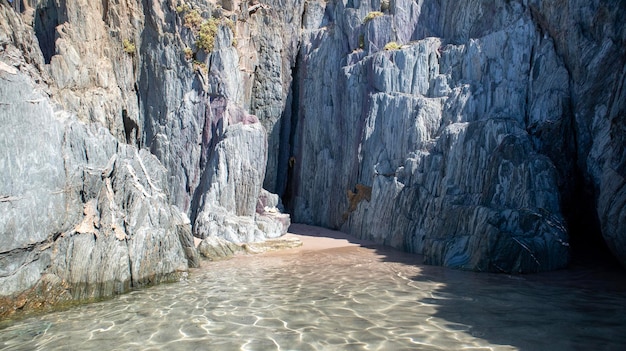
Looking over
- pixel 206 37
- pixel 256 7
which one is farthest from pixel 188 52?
pixel 256 7

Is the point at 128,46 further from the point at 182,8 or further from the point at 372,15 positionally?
the point at 372,15

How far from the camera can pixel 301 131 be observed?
2648 centimetres

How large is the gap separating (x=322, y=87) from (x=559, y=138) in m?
13.1

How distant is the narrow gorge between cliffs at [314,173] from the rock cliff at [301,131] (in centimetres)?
8

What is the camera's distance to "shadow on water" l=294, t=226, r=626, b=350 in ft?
21.1

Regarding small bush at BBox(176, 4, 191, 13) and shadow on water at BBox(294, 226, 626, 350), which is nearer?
shadow on water at BBox(294, 226, 626, 350)

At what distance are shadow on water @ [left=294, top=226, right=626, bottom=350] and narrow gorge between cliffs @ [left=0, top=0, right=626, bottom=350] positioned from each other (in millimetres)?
69

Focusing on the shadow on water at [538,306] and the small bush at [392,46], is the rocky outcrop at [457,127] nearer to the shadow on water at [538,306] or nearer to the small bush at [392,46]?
the small bush at [392,46]

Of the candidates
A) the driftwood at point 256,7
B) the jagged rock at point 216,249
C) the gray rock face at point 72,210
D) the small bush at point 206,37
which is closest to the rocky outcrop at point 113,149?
the gray rock face at point 72,210

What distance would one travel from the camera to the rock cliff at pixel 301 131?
10094 mm

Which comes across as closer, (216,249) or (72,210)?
(72,210)

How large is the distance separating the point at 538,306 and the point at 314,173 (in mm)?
17646

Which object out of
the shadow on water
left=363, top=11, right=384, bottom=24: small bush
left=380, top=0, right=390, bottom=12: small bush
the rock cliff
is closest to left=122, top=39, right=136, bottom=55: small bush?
the rock cliff

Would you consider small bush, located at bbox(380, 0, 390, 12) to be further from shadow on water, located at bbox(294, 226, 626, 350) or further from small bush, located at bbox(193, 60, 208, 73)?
shadow on water, located at bbox(294, 226, 626, 350)
